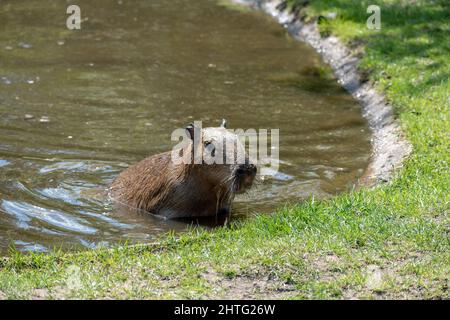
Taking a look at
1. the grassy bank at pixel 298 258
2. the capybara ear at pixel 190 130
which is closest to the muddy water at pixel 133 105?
the capybara ear at pixel 190 130

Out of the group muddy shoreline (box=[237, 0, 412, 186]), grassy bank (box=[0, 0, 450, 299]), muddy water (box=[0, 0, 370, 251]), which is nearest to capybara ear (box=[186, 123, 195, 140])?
muddy water (box=[0, 0, 370, 251])

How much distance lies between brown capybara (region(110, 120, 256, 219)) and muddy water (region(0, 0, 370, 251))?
0.20 m

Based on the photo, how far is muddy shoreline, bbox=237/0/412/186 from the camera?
9.85 m

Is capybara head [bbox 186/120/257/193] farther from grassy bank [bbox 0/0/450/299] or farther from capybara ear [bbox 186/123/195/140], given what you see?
grassy bank [bbox 0/0/450/299]

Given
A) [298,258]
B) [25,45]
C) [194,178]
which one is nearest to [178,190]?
[194,178]

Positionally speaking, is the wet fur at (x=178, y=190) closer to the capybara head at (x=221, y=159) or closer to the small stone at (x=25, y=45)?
the capybara head at (x=221, y=159)

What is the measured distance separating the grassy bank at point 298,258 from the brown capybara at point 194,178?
0.52 meters

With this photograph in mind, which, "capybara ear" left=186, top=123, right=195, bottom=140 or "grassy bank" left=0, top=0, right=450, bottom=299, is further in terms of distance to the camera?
"capybara ear" left=186, top=123, right=195, bottom=140

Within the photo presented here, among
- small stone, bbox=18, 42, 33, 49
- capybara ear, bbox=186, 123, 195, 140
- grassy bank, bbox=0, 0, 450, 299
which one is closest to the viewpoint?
grassy bank, bbox=0, 0, 450, 299

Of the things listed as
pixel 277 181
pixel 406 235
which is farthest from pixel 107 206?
pixel 406 235

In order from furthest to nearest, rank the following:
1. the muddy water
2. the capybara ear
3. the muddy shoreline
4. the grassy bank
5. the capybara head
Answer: the muddy shoreline → the muddy water → the capybara ear → the capybara head → the grassy bank

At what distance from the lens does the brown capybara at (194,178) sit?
26.8 feet

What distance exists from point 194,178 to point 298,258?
2.12 m
